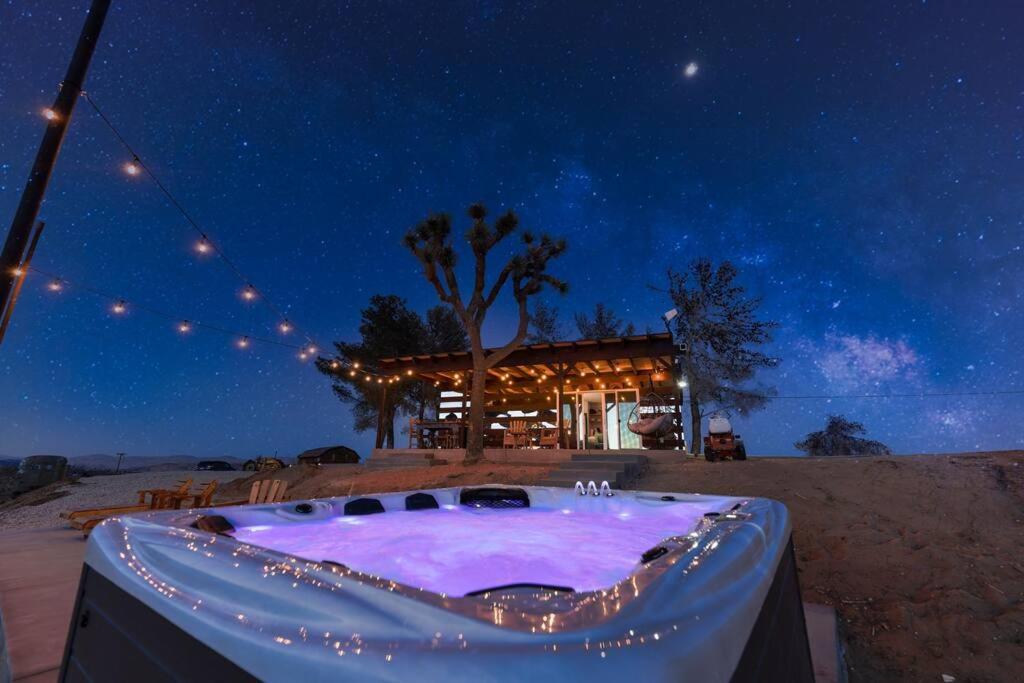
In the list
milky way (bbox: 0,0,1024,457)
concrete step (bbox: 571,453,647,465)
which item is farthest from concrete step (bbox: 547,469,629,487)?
milky way (bbox: 0,0,1024,457)

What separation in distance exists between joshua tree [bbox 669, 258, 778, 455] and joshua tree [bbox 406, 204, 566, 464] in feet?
20.2

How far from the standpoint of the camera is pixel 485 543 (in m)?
2.99

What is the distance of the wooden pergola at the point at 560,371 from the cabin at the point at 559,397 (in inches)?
1.0

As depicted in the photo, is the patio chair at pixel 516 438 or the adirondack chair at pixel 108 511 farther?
the patio chair at pixel 516 438

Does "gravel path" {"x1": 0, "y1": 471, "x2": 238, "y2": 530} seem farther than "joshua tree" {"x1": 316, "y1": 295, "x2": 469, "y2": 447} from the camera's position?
No

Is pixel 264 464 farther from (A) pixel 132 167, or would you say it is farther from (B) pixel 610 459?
(B) pixel 610 459

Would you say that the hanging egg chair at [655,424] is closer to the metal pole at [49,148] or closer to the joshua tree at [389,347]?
the metal pole at [49,148]

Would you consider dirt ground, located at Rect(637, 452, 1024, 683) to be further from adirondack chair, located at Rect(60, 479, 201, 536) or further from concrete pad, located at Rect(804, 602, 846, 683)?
adirondack chair, located at Rect(60, 479, 201, 536)

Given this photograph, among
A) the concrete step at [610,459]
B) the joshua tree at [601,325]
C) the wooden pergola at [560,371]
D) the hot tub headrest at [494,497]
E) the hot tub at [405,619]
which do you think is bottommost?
the hot tub headrest at [494,497]

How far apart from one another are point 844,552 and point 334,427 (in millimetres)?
21857

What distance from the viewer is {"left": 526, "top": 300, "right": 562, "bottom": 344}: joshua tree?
1758 centimetres

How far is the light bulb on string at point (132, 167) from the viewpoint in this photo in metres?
5.17

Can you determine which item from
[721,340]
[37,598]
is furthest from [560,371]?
[37,598]

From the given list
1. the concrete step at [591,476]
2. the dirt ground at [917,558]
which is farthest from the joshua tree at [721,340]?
the dirt ground at [917,558]
